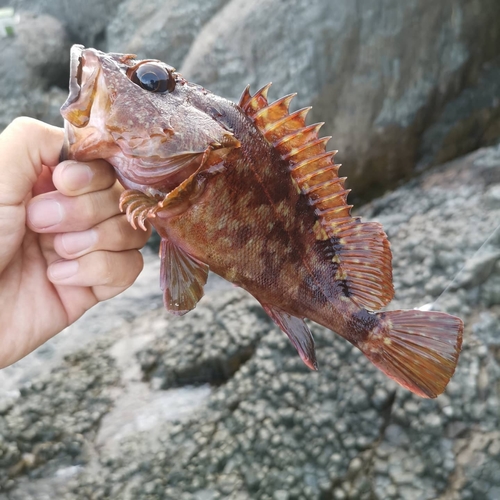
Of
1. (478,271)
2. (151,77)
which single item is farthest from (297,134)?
(478,271)

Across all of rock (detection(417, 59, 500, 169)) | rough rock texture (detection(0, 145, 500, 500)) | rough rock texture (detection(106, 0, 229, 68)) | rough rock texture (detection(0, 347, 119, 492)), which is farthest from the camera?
rough rock texture (detection(106, 0, 229, 68))

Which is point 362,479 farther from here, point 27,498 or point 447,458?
point 27,498

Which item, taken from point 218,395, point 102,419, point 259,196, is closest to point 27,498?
point 102,419

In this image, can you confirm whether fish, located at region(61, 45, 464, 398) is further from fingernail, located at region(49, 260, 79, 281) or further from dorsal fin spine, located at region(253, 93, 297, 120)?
fingernail, located at region(49, 260, 79, 281)

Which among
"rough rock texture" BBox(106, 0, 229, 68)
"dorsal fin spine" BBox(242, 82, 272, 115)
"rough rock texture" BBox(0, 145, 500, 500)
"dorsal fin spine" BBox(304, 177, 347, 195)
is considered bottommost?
"rough rock texture" BBox(0, 145, 500, 500)

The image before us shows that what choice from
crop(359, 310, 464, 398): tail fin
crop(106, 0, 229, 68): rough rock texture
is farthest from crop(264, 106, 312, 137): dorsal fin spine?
crop(106, 0, 229, 68): rough rock texture

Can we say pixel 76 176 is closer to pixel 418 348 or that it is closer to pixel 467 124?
pixel 418 348
